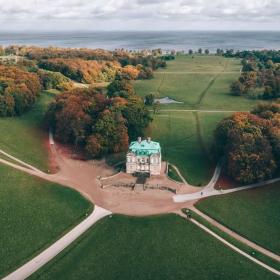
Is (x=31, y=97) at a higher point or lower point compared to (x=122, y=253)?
higher

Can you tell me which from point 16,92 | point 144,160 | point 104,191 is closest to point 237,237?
point 144,160

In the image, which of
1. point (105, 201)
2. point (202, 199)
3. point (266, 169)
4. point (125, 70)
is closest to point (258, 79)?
point (125, 70)

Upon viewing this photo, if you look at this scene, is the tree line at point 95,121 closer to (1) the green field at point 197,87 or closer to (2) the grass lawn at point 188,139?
(2) the grass lawn at point 188,139

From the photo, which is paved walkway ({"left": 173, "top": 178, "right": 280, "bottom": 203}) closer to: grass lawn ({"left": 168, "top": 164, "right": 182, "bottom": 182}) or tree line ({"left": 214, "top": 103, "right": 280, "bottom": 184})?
tree line ({"left": 214, "top": 103, "right": 280, "bottom": 184})

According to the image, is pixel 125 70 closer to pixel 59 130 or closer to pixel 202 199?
pixel 59 130

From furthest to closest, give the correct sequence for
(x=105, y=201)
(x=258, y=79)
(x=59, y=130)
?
(x=258, y=79) < (x=59, y=130) < (x=105, y=201)

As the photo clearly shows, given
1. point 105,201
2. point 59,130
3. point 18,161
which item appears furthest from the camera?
point 59,130
